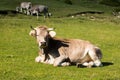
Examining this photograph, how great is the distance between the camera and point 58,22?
3731 centimetres

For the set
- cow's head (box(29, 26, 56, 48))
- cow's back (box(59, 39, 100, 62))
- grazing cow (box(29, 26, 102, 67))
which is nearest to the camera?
cow's head (box(29, 26, 56, 48))

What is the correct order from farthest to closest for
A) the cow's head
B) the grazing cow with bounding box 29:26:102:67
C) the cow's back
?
the cow's back
the grazing cow with bounding box 29:26:102:67
the cow's head

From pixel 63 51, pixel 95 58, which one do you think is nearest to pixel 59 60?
pixel 63 51

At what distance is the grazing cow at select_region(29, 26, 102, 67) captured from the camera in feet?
45.6

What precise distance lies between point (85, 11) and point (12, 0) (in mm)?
11748

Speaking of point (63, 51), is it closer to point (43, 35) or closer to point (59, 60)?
point (59, 60)

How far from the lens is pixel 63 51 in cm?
1420

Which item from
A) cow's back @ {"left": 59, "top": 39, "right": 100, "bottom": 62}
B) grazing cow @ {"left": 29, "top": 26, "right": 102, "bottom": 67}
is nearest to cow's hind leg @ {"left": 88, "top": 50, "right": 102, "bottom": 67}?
grazing cow @ {"left": 29, "top": 26, "right": 102, "bottom": 67}

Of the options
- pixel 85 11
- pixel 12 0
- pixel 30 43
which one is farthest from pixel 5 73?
pixel 12 0

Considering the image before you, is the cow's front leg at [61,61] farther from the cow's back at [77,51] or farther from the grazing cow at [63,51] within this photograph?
the cow's back at [77,51]

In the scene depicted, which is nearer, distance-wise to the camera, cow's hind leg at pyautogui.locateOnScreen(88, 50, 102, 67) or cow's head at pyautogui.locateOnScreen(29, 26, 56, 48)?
cow's head at pyautogui.locateOnScreen(29, 26, 56, 48)

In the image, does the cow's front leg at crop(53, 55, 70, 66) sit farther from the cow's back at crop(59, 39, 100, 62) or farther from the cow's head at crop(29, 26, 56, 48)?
the cow's head at crop(29, 26, 56, 48)

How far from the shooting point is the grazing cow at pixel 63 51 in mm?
13908

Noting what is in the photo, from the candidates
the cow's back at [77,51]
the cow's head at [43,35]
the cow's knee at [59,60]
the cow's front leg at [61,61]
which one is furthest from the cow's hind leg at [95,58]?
the cow's head at [43,35]
